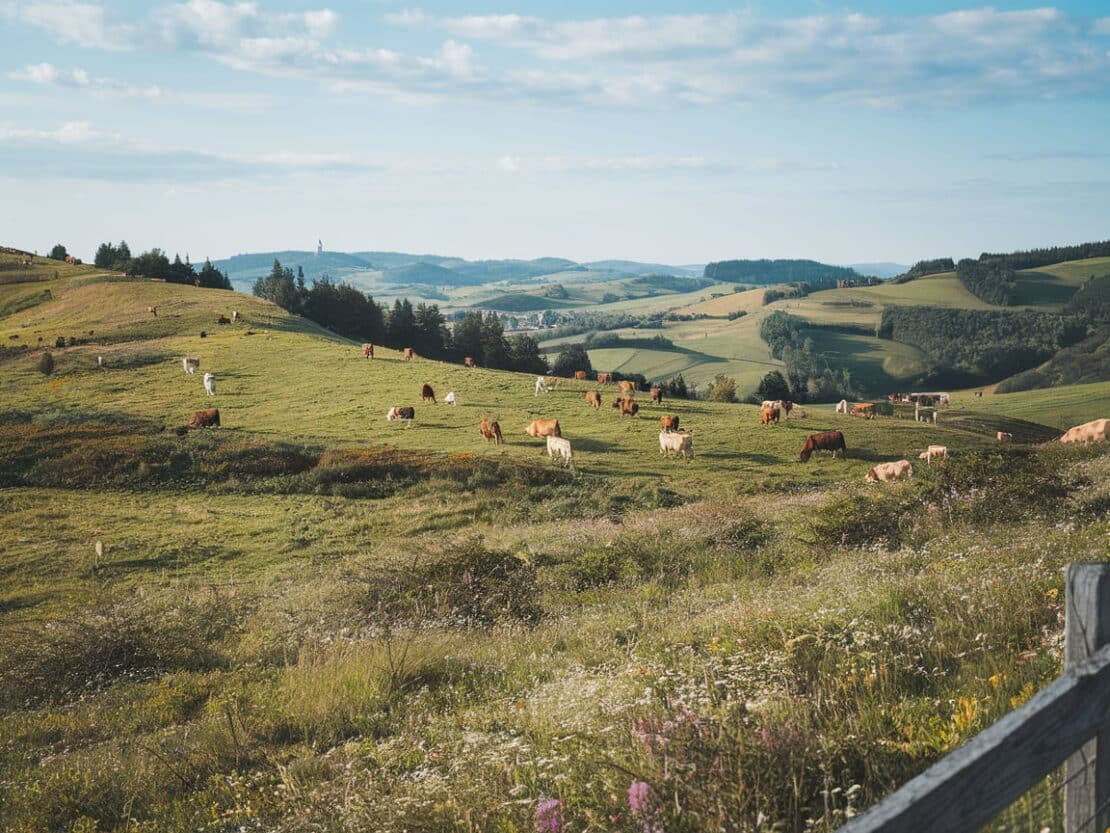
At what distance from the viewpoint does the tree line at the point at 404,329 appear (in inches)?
4247

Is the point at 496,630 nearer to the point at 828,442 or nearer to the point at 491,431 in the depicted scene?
the point at 491,431

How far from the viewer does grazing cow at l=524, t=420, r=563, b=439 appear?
40219 mm

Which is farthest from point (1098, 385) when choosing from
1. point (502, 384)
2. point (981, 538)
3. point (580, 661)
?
point (580, 661)

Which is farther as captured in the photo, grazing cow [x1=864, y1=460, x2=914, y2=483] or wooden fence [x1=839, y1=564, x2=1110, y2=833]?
grazing cow [x1=864, y1=460, x2=914, y2=483]

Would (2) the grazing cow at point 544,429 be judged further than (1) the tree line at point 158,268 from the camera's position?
No

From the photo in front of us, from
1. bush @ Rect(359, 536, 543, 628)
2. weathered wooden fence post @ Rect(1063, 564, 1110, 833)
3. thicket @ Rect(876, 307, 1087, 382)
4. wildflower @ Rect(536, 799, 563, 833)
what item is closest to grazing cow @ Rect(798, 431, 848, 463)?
bush @ Rect(359, 536, 543, 628)

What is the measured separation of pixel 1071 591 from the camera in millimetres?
3271

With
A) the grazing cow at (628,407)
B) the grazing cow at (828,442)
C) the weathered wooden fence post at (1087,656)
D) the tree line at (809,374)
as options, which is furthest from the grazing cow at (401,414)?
the tree line at (809,374)

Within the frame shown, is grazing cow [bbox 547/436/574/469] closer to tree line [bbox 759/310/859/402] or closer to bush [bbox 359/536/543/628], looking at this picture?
bush [bbox 359/536/543/628]

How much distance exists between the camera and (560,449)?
36.7 metres

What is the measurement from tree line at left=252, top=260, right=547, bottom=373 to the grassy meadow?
237 feet

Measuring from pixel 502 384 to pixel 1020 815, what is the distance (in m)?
51.5

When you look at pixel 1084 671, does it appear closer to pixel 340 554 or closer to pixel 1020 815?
pixel 1020 815

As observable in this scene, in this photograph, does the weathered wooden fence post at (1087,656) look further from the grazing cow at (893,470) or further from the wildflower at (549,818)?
the grazing cow at (893,470)
